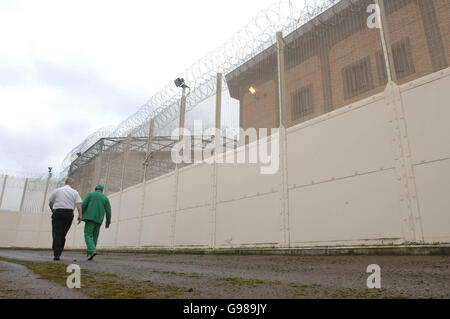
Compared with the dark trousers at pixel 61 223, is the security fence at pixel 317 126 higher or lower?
higher

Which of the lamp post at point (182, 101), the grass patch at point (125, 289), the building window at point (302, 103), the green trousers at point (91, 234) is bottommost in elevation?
the grass patch at point (125, 289)

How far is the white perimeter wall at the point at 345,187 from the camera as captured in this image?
3.84 meters

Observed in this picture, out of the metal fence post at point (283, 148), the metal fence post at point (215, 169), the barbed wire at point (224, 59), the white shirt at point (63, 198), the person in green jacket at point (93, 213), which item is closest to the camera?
the metal fence post at point (283, 148)

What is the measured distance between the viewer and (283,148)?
227 inches

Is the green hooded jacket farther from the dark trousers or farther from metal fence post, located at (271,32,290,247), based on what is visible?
metal fence post, located at (271,32,290,247)

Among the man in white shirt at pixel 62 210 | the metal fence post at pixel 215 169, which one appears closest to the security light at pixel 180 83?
the metal fence post at pixel 215 169

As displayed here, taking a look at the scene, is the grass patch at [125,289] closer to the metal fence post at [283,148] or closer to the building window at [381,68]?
the metal fence post at [283,148]

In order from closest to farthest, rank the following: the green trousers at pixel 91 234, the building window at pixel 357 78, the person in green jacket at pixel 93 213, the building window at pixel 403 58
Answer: the building window at pixel 403 58 → the building window at pixel 357 78 → the green trousers at pixel 91 234 → the person in green jacket at pixel 93 213

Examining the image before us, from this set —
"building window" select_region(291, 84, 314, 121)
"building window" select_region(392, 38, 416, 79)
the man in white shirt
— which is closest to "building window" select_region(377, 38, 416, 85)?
"building window" select_region(392, 38, 416, 79)

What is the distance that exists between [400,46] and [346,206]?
2.42m

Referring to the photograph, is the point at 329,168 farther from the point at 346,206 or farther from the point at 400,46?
the point at 400,46

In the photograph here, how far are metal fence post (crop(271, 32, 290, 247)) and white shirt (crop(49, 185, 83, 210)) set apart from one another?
12.4ft

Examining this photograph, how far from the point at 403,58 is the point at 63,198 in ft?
19.7
